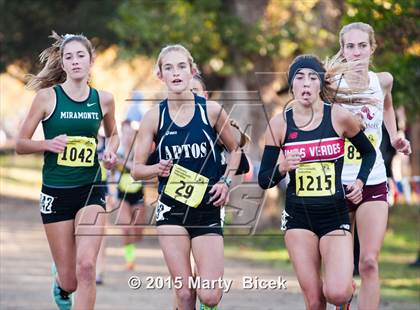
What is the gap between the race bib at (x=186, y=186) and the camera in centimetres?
765

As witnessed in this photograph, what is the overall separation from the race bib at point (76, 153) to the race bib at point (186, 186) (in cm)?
86

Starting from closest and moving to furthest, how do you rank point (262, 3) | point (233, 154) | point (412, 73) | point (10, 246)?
point (233, 154) < point (412, 73) < point (10, 246) < point (262, 3)

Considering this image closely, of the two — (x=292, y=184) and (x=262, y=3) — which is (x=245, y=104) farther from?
(x=292, y=184)

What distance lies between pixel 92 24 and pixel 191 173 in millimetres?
19079

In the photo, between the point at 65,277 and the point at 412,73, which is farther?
the point at 412,73

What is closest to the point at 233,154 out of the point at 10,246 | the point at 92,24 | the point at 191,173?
the point at 191,173

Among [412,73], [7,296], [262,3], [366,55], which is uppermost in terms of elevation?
[262,3]

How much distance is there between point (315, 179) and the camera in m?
7.42

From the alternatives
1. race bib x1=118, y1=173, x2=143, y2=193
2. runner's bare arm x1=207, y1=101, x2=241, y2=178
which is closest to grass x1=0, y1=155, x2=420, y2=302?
race bib x1=118, y1=173, x2=143, y2=193

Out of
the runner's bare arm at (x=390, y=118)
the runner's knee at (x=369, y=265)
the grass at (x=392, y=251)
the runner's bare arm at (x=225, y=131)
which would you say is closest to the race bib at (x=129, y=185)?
the grass at (x=392, y=251)

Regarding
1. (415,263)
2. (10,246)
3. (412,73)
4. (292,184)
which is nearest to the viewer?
(292,184)

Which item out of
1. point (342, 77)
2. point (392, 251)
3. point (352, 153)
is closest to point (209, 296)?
point (352, 153)

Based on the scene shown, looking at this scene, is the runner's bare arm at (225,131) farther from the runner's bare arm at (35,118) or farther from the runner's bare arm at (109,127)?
the runner's bare arm at (35,118)

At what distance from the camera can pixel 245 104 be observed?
21609 mm
